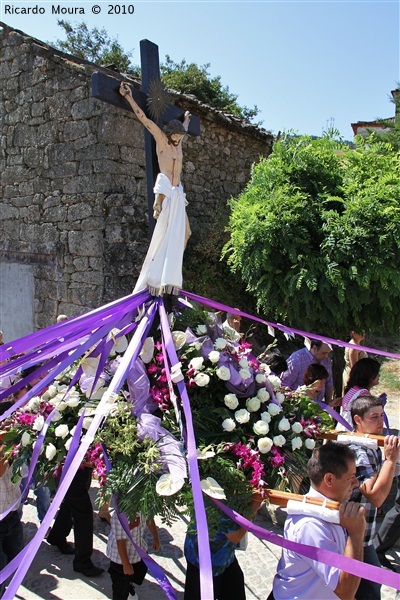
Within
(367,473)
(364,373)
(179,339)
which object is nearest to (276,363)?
(364,373)

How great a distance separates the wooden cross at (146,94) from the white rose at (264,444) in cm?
148

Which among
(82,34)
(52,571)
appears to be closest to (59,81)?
(52,571)

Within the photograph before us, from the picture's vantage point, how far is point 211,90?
1523cm

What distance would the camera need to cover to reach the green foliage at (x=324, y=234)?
4.47 m

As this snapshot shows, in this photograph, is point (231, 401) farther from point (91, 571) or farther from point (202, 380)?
point (91, 571)

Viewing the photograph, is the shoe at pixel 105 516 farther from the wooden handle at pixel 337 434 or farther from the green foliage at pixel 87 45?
the green foliage at pixel 87 45

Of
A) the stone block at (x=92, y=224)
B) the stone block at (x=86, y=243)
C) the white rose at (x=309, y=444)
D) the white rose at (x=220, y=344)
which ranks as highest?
the stone block at (x=92, y=224)

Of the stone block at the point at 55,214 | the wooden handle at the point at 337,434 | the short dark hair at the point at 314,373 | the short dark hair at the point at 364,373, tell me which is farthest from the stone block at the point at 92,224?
→ the wooden handle at the point at 337,434

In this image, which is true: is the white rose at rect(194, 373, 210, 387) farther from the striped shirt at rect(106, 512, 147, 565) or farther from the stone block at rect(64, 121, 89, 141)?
the stone block at rect(64, 121, 89, 141)

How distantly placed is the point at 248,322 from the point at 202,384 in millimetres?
5099

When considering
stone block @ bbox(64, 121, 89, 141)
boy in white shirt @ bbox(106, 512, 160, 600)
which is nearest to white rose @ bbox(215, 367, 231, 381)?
boy in white shirt @ bbox(106, 512, 160, 600)

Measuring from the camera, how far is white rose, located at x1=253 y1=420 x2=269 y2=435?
2398 millimetres

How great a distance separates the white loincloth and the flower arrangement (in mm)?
225

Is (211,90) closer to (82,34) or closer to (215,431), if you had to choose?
(82,34)
